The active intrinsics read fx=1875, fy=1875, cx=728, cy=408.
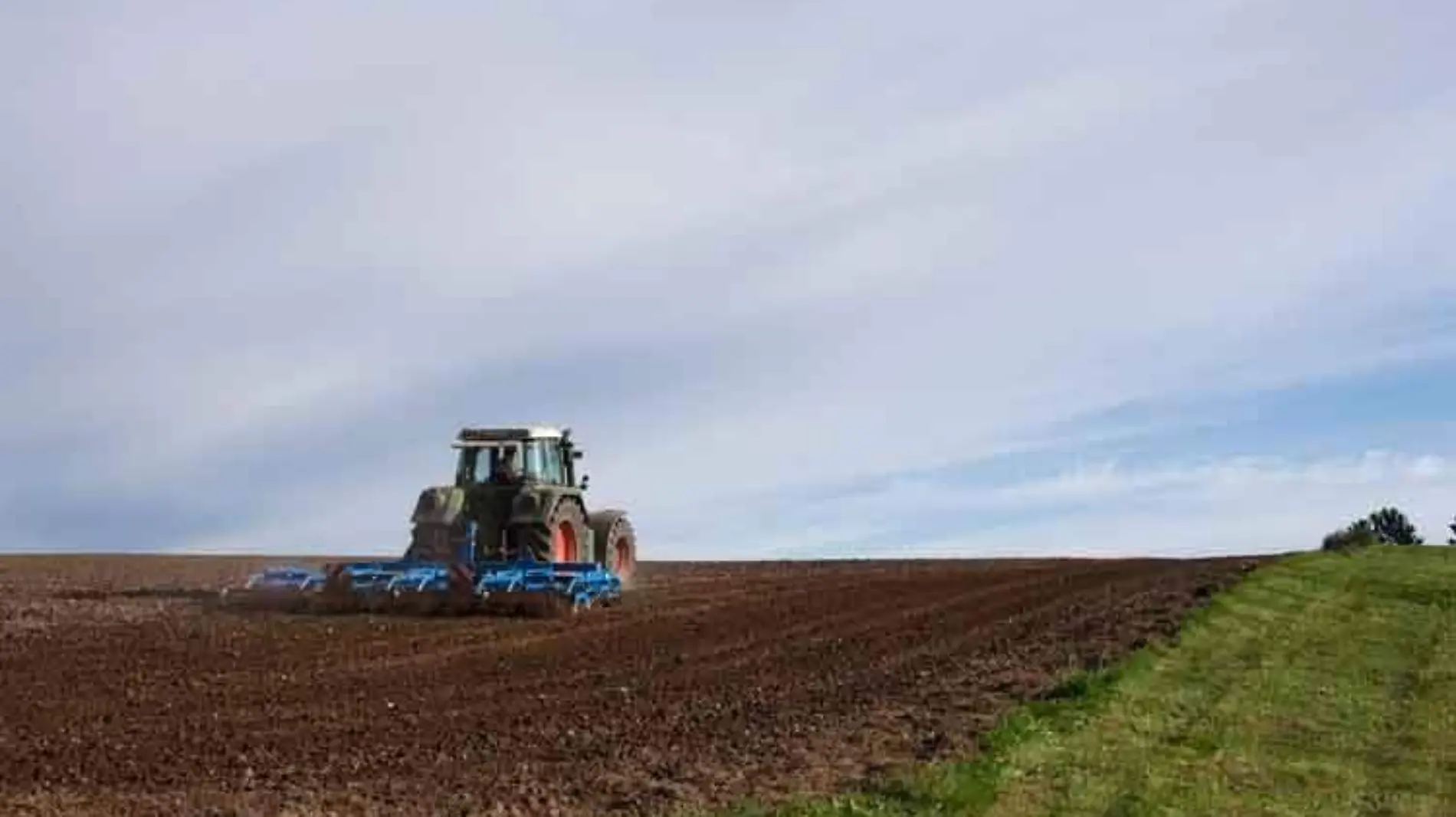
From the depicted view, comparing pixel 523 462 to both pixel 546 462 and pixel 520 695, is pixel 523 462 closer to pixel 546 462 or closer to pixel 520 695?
pixel 546 462

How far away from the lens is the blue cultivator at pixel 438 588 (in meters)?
24.1

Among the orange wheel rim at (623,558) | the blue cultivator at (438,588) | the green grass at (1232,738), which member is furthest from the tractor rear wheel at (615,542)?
the green grass at (1232,738)

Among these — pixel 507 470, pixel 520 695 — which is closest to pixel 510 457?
pixel 507 470

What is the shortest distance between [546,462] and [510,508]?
3.28ft

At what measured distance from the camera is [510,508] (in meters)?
27.6

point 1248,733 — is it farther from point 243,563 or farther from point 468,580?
point 243,563

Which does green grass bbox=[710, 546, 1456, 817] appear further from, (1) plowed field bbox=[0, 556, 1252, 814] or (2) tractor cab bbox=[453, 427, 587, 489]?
(2) tractor cab bbox=[453, 427, 587, 489]

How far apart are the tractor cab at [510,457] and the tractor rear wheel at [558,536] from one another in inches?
22.3

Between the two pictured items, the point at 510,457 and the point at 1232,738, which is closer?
the point at 1232,738

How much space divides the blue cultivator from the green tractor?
1.08 m

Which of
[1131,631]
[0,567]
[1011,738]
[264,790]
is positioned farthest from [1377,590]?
[0,567]

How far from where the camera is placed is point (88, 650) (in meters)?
18.8

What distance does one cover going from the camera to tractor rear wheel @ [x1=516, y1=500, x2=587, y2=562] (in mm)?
26719

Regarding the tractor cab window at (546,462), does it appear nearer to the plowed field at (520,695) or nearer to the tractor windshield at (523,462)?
the tractor windshield at (523,462)
